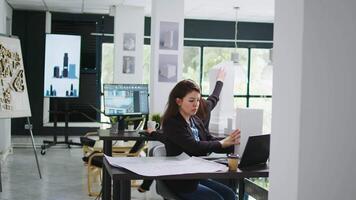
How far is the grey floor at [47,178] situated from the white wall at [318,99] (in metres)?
4.02

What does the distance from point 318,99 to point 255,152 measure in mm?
1447

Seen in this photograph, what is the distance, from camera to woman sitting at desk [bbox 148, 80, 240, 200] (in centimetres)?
282

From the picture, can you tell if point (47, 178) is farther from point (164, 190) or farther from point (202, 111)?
point (164, 190)

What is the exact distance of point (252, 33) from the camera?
1083 cm

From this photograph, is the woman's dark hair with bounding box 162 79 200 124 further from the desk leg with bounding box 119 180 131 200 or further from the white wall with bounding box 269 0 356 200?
the white wall with bounding box 269 0 356 200

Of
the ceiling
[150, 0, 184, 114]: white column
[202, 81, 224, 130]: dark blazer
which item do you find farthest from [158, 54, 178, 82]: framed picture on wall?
the ceiling

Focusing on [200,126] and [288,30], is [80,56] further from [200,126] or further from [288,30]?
[288,30]

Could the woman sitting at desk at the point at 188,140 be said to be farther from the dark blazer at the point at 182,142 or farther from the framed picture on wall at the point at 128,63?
the framed picture on wall at the point at 128,63

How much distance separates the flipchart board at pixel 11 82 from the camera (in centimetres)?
570

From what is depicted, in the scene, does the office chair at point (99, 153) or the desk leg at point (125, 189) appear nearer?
the desk leg at point (125, 189)

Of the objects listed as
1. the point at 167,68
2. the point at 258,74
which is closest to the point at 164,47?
the point at 167,68

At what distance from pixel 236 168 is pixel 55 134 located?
703 centimetres

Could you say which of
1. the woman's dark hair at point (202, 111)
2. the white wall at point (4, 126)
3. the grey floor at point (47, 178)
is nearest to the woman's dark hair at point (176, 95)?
the woman's dark hair at point (202, 111)

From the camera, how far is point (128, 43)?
8766 mm
